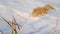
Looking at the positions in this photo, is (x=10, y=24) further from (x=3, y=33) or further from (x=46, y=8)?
(x=46, y=8)

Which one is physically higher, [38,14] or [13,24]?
[38,14]

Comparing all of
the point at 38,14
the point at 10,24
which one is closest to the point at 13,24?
the point at 10,24

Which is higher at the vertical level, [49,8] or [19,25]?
[49,8]

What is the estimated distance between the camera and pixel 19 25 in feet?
4.49

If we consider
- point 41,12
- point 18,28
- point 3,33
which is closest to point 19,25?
point 18,28

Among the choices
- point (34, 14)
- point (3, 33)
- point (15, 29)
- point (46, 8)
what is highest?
point (46, 8)

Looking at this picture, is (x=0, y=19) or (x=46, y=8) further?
(x=0, y=19)

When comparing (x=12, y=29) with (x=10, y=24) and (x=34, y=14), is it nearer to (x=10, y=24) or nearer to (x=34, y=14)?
(x=10, y=24)

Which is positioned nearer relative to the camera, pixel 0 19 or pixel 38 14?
pixel 38 14

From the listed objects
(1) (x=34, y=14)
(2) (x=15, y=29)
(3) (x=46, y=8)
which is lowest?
(2) (x=15, y=29)

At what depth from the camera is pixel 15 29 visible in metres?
1.30

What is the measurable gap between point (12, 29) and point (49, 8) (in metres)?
0.38

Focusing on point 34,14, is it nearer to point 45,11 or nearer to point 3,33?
point 45,11

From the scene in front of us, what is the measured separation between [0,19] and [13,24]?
15 cm
